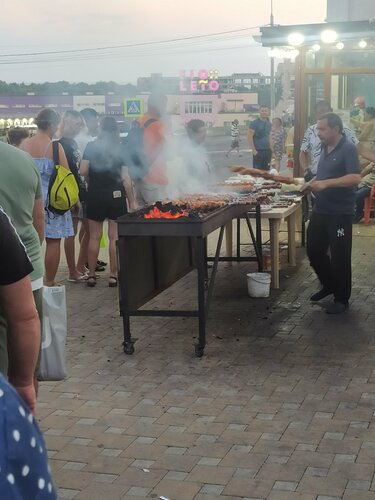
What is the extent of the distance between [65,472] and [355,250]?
22.7ft

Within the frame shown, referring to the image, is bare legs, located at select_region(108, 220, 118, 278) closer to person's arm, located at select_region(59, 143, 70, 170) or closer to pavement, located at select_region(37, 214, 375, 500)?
pavement, located at select_region(37, 214, 375, 500)

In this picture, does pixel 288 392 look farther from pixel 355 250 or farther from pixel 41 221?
pixel 355 250

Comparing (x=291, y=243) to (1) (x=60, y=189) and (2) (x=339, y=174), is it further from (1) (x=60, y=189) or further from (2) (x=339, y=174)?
(1) (x=60, y=189)

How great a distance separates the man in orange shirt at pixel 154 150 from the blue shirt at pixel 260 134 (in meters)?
7.12

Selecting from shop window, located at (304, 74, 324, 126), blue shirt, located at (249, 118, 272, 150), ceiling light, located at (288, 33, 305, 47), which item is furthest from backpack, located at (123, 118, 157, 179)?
blue shirt, located at (249, 118, 272, 150)

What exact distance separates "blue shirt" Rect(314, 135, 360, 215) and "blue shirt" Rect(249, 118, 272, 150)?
9.05 metres

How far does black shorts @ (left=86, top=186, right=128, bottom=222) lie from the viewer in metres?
7.90

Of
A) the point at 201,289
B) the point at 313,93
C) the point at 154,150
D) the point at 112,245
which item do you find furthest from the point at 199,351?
the point at 313,93

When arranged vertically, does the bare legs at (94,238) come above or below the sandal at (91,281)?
above

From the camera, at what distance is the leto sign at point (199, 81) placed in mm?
10301

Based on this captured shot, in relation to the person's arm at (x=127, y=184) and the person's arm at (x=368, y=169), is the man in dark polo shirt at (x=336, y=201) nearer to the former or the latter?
the person's arm at (x=127, y=184)

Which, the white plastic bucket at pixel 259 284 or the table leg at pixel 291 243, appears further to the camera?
the table leg at pixel 291 243

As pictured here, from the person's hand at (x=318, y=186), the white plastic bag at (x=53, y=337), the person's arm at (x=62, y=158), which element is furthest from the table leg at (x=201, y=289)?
the person's arm at (x=62, y=158)

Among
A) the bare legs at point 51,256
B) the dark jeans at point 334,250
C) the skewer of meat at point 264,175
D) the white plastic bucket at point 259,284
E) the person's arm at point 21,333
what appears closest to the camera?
the person's arm at point 21,333
